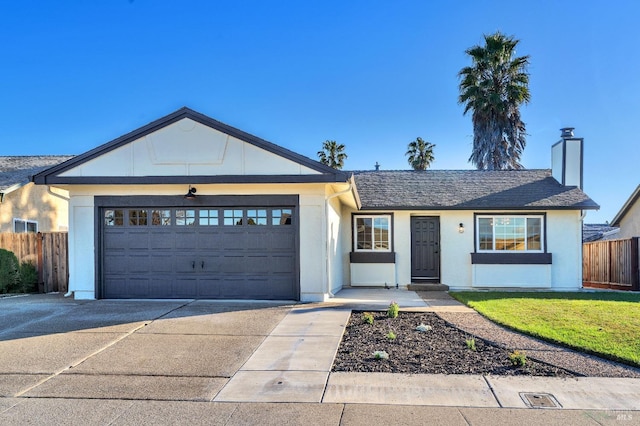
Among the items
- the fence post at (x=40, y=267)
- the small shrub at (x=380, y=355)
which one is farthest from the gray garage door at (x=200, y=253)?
the small shrub at (x=380, y=355)

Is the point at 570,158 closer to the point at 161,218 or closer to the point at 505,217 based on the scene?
the point at 505,217

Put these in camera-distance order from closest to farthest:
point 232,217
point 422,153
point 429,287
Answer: point 232,217 → point 429,287 → point 422,153

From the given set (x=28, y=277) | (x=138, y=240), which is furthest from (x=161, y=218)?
(x=28, y=277)

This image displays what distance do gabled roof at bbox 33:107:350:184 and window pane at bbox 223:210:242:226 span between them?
96 cm

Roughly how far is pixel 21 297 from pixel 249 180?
7.10 metres

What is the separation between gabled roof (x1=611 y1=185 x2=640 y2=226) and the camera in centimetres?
1864

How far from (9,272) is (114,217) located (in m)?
4.04

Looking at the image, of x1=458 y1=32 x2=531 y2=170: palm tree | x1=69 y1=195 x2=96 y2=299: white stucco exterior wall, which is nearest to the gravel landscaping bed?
x1=69 y1=195 x2=96 y2=299: white stucco exterior wall

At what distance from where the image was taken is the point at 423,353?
658 cm

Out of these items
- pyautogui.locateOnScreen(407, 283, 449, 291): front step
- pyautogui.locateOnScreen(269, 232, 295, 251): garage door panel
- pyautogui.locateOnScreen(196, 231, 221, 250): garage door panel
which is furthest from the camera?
pyautogui.locateOnScreen(407, 283, 449, 291): front step

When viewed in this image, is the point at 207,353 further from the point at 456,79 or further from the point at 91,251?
the point at 456,79

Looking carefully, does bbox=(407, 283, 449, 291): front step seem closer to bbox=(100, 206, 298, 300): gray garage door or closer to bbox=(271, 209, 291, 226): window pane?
bbox=(100, 206, 298, 300): gray garage door

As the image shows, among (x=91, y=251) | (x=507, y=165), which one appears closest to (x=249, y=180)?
(x=91, y=251)

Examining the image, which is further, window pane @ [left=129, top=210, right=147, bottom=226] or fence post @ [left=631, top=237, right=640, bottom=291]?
fence post @ [left=631, top=237, right=640, bottom=291]
